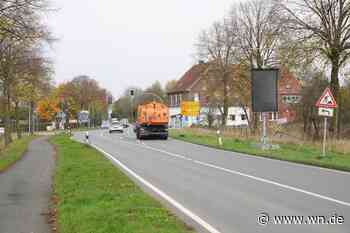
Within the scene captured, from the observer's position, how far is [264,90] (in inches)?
1303

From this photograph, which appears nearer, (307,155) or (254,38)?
(307,155)

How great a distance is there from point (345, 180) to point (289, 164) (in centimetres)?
635

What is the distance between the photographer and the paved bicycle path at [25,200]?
401 inches

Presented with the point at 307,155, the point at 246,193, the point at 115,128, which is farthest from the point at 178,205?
the point at 115,128

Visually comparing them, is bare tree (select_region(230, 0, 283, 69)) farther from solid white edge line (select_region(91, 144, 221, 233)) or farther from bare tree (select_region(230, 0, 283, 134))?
solid white edge line (select_region(91, 144, 221, 233))

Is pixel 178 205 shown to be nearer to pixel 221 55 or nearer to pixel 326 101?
pixel 326 101

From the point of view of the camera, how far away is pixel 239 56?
60344mm

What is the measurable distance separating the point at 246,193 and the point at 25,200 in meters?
5.13

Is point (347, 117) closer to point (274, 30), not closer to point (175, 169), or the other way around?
point (274, 30)

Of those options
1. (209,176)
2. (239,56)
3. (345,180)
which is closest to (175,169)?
(209,176)

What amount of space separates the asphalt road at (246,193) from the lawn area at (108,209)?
1.80 feet

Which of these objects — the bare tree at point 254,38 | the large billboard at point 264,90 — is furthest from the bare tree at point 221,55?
the large billboard at point 264,90

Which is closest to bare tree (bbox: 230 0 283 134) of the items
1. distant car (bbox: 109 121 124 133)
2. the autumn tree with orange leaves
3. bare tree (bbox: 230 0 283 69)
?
bare tree (bbox: 230 0 283 69)

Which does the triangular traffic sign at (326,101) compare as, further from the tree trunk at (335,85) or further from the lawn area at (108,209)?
the tree trunk at (335,85)
